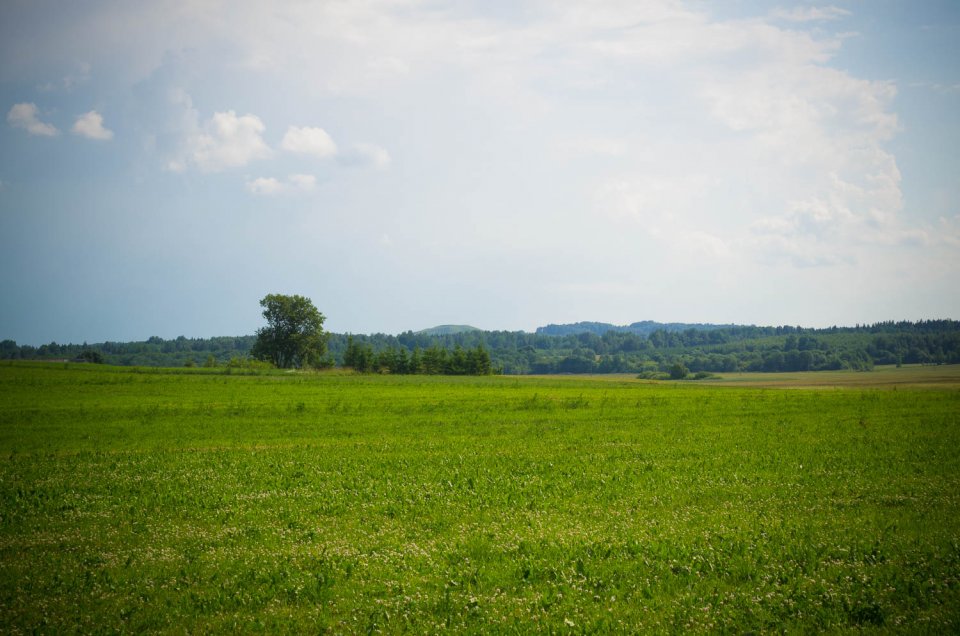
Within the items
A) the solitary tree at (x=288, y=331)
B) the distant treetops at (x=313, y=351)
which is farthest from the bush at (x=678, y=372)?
the solitary tree at (x=288, y=331)

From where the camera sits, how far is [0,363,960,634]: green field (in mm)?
10164

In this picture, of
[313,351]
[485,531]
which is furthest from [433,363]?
[485,531]

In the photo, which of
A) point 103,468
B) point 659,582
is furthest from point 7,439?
point 659,582

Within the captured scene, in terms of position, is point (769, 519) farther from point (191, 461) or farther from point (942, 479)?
point (191, 461)

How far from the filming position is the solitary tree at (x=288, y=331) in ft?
455

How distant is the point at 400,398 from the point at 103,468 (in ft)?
106

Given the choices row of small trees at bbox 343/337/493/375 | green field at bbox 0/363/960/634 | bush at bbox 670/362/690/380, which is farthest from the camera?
bush at bbox 670/362/690/380

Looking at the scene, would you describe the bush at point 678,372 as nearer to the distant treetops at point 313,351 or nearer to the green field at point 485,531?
the distant treetops at point 313,351

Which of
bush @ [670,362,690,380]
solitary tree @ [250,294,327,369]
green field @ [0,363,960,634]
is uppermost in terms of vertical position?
solitary tree @ [250,294,327,369]

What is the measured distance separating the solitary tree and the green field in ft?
355

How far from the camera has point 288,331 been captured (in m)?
139

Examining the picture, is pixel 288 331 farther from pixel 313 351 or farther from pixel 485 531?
pixel 485 531

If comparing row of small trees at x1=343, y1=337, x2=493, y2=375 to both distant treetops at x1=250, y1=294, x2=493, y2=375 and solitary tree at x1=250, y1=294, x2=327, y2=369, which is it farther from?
solitary tree at x1=250, y1=294, x2=327, y2=369

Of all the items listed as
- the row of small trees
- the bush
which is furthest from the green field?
the bush
